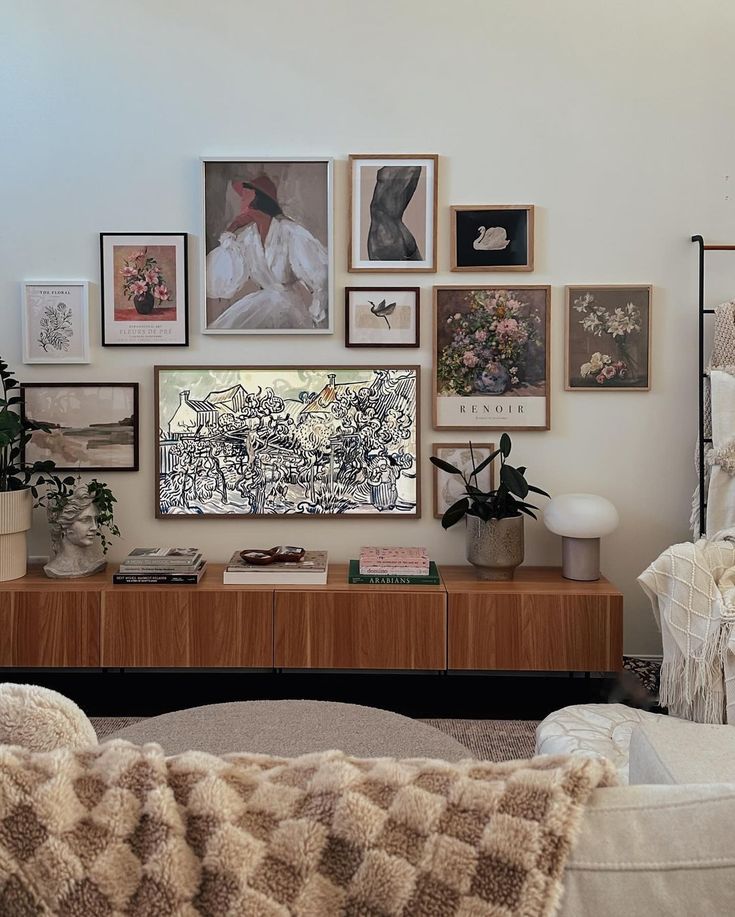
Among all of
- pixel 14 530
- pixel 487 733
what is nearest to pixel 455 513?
pixel 487 733

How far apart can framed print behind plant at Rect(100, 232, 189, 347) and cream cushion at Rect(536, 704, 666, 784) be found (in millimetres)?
2070

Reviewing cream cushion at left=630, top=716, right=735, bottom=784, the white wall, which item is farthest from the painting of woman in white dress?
cream cushion at left=630, top=716, right=735, bottom=784

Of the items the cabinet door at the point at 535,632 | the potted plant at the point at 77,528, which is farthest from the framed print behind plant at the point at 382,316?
the potted plant at the point at 77,528

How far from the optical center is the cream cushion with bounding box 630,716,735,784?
1.27 metres

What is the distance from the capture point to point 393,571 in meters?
2.90

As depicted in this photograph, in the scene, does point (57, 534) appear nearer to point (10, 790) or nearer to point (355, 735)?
point (355, 735)

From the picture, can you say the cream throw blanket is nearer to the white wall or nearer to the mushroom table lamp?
the mushroom table lamp

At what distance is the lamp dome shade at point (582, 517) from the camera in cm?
289

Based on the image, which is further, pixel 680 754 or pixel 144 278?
pixel 144 278

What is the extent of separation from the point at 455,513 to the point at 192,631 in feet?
3.57

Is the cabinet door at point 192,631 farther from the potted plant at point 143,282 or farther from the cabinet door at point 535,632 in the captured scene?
the potted plant at point 143,282

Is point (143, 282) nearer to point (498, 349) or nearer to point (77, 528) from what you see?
point (77, 528)

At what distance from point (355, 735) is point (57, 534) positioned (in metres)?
1.77

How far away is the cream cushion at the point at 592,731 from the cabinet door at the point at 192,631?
115cm
